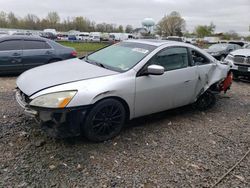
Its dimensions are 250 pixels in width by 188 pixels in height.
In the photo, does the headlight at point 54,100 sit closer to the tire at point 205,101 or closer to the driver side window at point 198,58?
the driver side window at point 198,58

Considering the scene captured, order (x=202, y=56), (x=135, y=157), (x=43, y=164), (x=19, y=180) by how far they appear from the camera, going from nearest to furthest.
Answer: (x=19, y=180) → (x=43, y=164) → (x=135, y=157) → (x=202, y=56)

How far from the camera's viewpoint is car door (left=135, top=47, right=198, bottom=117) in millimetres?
3680

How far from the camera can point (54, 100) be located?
2936 mm

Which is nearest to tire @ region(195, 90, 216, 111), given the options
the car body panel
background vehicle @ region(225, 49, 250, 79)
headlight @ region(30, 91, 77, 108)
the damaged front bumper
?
the car body panel

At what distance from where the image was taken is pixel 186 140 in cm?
371

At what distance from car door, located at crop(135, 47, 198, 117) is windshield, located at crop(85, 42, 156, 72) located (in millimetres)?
224

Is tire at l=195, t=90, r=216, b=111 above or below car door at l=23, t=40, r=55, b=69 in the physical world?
below

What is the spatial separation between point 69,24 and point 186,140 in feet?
291

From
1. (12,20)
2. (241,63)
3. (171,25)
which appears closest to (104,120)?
(241,63)

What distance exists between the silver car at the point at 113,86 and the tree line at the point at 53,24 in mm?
80786

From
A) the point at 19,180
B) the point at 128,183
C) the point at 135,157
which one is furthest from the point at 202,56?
the point at 19,180

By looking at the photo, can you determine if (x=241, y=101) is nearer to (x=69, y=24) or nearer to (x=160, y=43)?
(x=160, y=43)

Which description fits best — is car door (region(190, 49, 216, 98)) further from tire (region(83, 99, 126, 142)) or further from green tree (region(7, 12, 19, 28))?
green tree (region(7, 12, 19, 28))

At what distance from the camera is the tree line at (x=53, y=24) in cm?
7705
